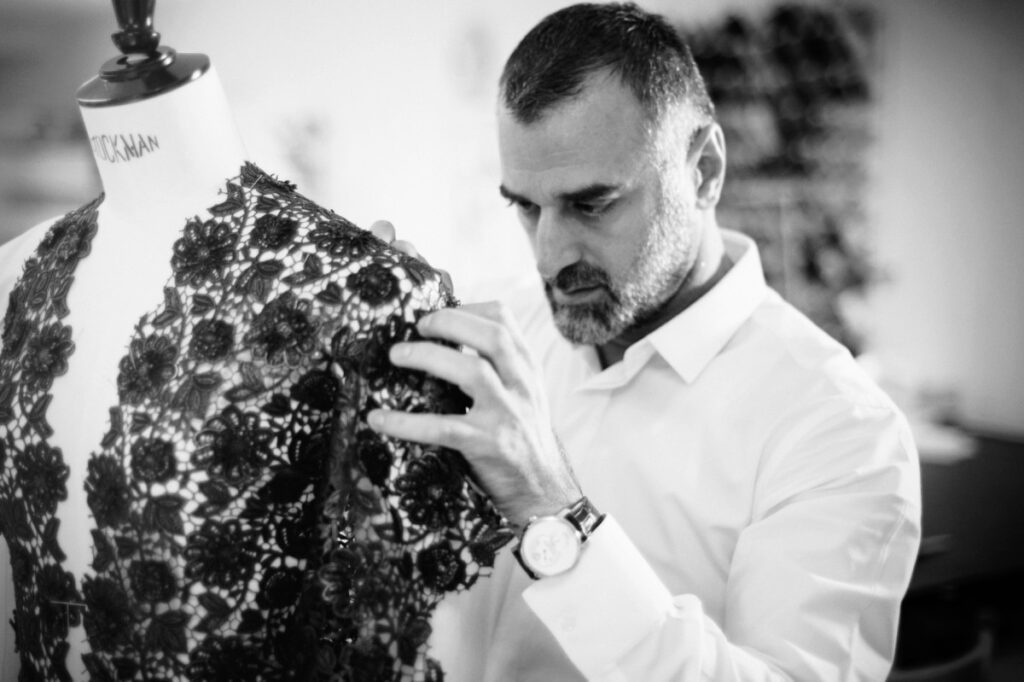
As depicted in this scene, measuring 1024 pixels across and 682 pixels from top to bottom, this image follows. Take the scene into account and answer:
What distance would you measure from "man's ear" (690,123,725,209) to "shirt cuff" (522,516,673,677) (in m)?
0.74

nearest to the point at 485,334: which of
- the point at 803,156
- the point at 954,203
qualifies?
the point at 803,156

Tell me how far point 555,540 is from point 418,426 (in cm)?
28

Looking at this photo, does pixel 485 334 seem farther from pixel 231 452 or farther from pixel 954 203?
pixel 954 203

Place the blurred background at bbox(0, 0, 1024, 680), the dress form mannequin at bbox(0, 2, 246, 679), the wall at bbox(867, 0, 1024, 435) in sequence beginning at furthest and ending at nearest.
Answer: the wall at bbox(867, 0, 1024, 435) → the blurred background at bbox(0, 0, 1024, 680) → the dress form mannequin at bbox(0, 2, 246, 679)

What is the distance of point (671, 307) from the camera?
1611mm

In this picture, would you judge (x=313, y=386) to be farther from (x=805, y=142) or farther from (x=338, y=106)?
(x=805, y=142)

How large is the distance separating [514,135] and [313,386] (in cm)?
77

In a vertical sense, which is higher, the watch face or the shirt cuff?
the watch face

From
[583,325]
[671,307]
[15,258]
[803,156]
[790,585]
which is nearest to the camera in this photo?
[15,258]

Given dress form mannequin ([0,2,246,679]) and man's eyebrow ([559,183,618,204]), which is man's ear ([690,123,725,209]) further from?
dress form mannequin ([0,2,246,679])

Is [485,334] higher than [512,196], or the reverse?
[485,334]

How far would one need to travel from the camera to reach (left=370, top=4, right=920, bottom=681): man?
3.53 ft

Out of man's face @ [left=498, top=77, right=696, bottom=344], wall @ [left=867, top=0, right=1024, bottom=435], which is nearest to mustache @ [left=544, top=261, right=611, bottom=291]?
man's face @ [left=498, top=77, right=696, bottom=344]

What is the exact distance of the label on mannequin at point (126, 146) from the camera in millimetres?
889
